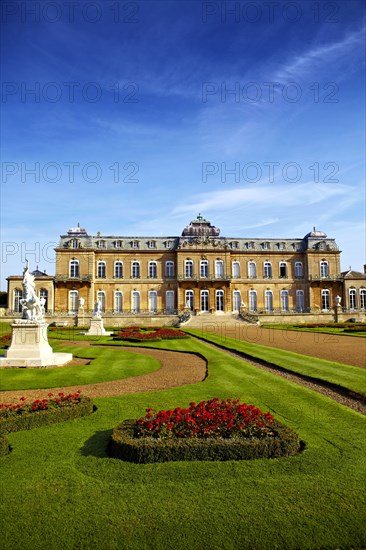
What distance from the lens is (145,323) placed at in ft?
152

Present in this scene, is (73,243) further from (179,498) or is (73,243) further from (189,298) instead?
(179,498)

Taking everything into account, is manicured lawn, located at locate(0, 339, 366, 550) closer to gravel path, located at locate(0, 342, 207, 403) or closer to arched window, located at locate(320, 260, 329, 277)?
gravel path, located at locate(0, 342, 207, 403)

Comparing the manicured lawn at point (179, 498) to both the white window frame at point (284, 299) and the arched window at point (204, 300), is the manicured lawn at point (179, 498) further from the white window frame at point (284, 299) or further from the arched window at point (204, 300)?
the white window frame at point (284, 299)

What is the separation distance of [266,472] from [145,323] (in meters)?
40.7

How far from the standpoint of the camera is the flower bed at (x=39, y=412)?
25.9ft

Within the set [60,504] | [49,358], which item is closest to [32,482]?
[60,504]

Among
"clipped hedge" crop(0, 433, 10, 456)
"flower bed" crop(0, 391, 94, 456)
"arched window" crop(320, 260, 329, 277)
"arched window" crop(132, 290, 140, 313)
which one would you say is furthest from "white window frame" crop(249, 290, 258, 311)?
"clipped hedge" crop(0, 433, 10, 456)

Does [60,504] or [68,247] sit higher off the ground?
[68,247]

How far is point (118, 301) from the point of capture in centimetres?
5419

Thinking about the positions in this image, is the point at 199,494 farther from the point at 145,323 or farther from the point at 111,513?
the point at 145,323

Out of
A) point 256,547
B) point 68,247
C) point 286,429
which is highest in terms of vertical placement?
point 68,247

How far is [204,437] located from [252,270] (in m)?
50.0

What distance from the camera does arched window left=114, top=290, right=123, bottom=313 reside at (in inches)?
2125

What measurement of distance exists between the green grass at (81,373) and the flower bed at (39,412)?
388 centimetres
